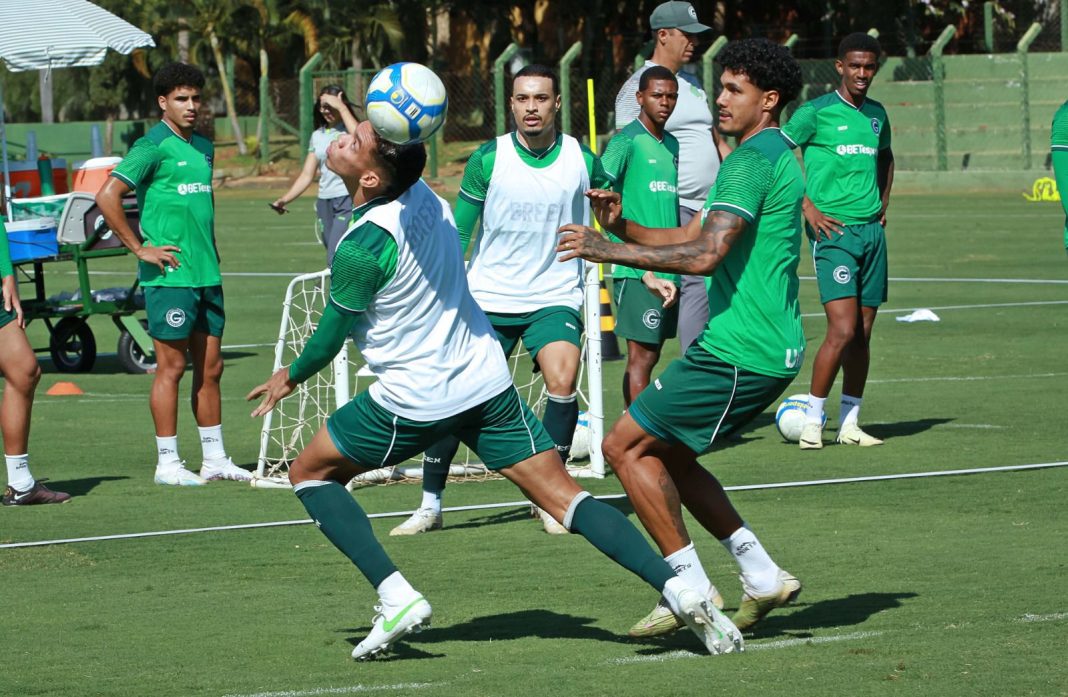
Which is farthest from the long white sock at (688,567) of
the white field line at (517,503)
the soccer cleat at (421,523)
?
the white field line at (517,503)

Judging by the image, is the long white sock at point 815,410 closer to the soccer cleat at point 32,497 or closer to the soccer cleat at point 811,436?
the soccer cleat at point 811,436

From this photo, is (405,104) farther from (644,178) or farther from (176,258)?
(176,258)

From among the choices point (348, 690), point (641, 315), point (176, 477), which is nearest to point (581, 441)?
point (641, 315)

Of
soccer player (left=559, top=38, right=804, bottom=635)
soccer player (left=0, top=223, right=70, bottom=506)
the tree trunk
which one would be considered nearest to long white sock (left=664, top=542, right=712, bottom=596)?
soccer player (left=559, top=38, right=804, bottom=635)

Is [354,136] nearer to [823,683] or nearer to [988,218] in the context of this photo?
[823,683]

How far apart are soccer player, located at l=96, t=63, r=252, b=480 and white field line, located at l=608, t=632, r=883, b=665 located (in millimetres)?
4732

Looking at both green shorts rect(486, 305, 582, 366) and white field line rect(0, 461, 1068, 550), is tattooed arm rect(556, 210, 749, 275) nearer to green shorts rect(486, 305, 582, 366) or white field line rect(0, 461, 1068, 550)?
green shorts rect(486, 305, 582, 366)

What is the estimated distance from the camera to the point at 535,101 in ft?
29.9

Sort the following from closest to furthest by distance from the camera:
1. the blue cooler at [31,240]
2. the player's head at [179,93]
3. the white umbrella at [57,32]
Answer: the player's head at [179,93] → the blue cooler at [31,240] → the white umbrella at [57,32]

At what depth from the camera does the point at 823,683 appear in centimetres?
596

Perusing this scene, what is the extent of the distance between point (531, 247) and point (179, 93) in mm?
2693

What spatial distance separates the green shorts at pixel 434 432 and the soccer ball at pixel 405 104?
3.18 feet

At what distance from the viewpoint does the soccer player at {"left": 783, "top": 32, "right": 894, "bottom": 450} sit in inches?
440

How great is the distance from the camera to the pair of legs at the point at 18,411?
9.81m
